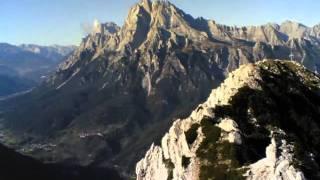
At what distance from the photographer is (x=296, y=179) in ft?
612

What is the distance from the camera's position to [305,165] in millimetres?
198625

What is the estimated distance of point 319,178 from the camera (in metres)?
195

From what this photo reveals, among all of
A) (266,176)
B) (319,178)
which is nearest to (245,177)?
(266,176)

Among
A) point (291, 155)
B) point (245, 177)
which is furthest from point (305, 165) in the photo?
point (245, 177)

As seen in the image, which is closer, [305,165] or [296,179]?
[296,179]

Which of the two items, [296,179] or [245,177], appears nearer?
[296,179]

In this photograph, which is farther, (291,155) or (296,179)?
(291,155)

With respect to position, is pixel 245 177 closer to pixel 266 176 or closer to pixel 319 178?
pixel 266 176

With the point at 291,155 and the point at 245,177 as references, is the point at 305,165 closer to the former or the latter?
the point at 291,155

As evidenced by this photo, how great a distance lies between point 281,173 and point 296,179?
535 cm

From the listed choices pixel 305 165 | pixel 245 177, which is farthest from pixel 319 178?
pixel 245 177

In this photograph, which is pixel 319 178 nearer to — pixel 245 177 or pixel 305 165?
pixel 305 165

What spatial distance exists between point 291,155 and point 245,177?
602 inches

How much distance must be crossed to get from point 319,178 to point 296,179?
11914 mm
